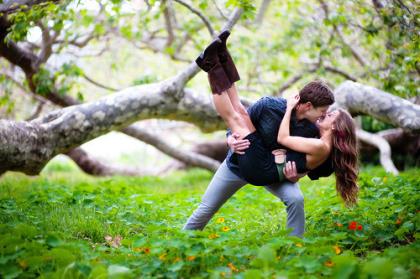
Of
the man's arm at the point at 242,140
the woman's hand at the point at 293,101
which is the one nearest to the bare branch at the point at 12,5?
the man's arm at the point at 242,140

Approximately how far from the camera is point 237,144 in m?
3.73

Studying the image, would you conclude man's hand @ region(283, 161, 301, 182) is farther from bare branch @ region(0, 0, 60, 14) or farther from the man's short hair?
bare branch @ region(0, 0, 60, 14)

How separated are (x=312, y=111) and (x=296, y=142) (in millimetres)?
330

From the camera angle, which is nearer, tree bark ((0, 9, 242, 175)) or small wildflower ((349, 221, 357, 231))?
small wildflower ((349, 221, 357, 231))

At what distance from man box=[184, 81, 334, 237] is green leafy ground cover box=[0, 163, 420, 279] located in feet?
0.89

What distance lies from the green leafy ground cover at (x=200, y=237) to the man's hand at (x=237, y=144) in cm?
70

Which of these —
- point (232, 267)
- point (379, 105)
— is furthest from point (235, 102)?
point (379, 105)

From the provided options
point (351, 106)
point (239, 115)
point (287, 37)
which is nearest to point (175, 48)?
point (287, 37)

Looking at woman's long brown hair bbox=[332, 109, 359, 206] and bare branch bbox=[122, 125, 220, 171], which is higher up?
woman's long brown hair bbox=[332, 109, 359, 206]

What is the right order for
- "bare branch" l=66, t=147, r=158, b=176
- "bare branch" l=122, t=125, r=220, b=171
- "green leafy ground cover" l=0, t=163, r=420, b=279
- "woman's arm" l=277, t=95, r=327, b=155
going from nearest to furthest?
"green leafy ground cover" l=0, t=163, r=420, b=279
"woman's arm" l=277, t=95, r=327, b=155
"bare branch" l=122, t=125, r=220, b=171
"bare branch" l=66, t=147, r=158, b=176

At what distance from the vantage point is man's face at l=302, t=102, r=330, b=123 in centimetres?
373

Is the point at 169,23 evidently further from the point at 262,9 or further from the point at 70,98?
the point at 262,9

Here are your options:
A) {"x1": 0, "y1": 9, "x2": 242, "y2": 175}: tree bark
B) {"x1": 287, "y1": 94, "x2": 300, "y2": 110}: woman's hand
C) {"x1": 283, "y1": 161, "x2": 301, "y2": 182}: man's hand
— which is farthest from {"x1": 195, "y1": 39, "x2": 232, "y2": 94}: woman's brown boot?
{"x1": 0, "y1": 9, "x2": 242, "y2": 175}: tree bark

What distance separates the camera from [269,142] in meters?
3.77
